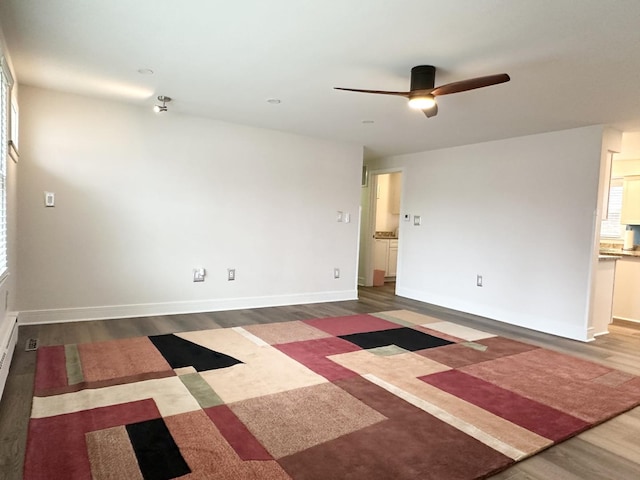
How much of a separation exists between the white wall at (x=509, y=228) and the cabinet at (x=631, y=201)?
2.27 meters

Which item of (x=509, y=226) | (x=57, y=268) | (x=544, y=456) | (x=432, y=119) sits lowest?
(x=544, y=456)

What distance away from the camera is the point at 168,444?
204 centimetres

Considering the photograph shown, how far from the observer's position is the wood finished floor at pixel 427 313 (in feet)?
6.59

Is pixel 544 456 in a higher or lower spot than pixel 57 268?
lower

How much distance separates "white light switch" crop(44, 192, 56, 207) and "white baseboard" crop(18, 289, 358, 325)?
1.08 m

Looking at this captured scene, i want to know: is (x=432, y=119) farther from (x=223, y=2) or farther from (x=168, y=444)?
(x=168, y=444)

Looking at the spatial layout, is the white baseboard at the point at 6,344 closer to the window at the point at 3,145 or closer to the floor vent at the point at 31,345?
the floor vent at the point at 31,345

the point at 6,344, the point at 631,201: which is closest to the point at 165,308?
the point at 6,344

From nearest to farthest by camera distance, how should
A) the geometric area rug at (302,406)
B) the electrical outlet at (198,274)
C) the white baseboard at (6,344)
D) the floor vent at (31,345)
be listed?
1. the geometric area rug at (302,406)
2. the white baseboard at (6,344)
3. the floor vent at (31,345)
4. the electrical outlet at (198,274)

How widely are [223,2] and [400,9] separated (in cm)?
96

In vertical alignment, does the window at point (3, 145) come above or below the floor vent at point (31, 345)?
above

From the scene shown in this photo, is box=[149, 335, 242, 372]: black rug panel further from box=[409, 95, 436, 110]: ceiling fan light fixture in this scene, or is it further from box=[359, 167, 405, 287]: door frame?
box=[359, 167, 405, 287]: door frame

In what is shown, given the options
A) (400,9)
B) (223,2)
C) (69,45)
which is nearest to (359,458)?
(400,9)

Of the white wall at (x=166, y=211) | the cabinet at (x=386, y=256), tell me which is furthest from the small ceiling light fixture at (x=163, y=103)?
the cabinet at (x=386, y=256)
